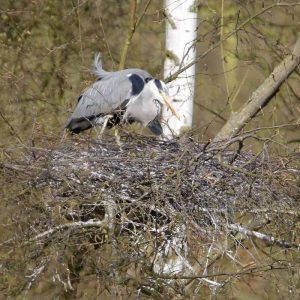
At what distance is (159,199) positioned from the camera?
314cm

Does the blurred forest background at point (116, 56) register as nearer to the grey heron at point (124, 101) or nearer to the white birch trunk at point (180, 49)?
the white birch trunk at point (180, 49)

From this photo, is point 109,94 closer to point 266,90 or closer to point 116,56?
point 266,90

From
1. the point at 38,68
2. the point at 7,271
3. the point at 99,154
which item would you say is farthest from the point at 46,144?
the point at 38,68

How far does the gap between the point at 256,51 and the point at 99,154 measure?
2098 mm

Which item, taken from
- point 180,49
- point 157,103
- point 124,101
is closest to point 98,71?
point 124,101

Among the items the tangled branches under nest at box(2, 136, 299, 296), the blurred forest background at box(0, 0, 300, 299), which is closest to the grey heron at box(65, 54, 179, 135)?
the blurred forest background at box(0, 0, 300, 299)

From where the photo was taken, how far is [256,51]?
5273 millimetres

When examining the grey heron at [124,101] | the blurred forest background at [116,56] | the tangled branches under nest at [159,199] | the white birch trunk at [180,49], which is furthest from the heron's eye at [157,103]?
the tangled branches under nest at [159,199]

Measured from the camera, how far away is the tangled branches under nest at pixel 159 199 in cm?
→ 312

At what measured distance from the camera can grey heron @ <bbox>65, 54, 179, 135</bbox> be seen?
13.9ft

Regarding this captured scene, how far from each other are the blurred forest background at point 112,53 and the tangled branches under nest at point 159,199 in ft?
5.90

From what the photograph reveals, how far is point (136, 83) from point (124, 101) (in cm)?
9

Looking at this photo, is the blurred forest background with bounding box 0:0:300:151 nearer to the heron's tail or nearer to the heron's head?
the heron's tail

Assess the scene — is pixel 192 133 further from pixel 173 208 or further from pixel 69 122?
pixel 69 122
